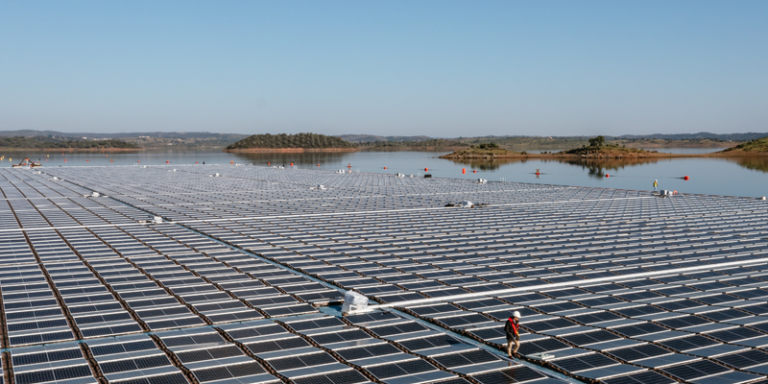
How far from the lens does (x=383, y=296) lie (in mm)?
22578

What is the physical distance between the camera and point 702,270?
89.9 feet

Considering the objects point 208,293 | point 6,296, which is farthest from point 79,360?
point 6,296

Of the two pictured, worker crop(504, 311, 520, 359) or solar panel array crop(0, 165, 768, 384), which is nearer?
worker crop(504, 311, 520, 359)

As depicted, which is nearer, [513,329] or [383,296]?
[513,329]

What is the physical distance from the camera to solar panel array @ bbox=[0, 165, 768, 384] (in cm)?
1587

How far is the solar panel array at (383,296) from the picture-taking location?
15.9 meters

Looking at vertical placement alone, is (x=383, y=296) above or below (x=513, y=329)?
below

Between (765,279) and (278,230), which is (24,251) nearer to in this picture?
(278,230)

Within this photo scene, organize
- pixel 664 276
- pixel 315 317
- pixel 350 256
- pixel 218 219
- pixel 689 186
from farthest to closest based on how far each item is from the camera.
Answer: pixel 689 186 → pixel 218 219 → pixel 350 256 → pixel 664 276 → pixel 315 317

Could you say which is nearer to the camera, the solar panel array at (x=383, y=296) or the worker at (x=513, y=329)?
the worker at (x=513, y=329)

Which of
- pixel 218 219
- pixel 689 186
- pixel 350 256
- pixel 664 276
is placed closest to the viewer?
pixel 664 276

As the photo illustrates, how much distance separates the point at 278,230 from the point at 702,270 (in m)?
25.0

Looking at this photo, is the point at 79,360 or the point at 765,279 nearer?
the point at 79,360

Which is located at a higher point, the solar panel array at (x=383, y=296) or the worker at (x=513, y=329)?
the worker at (x=513, y=329)
